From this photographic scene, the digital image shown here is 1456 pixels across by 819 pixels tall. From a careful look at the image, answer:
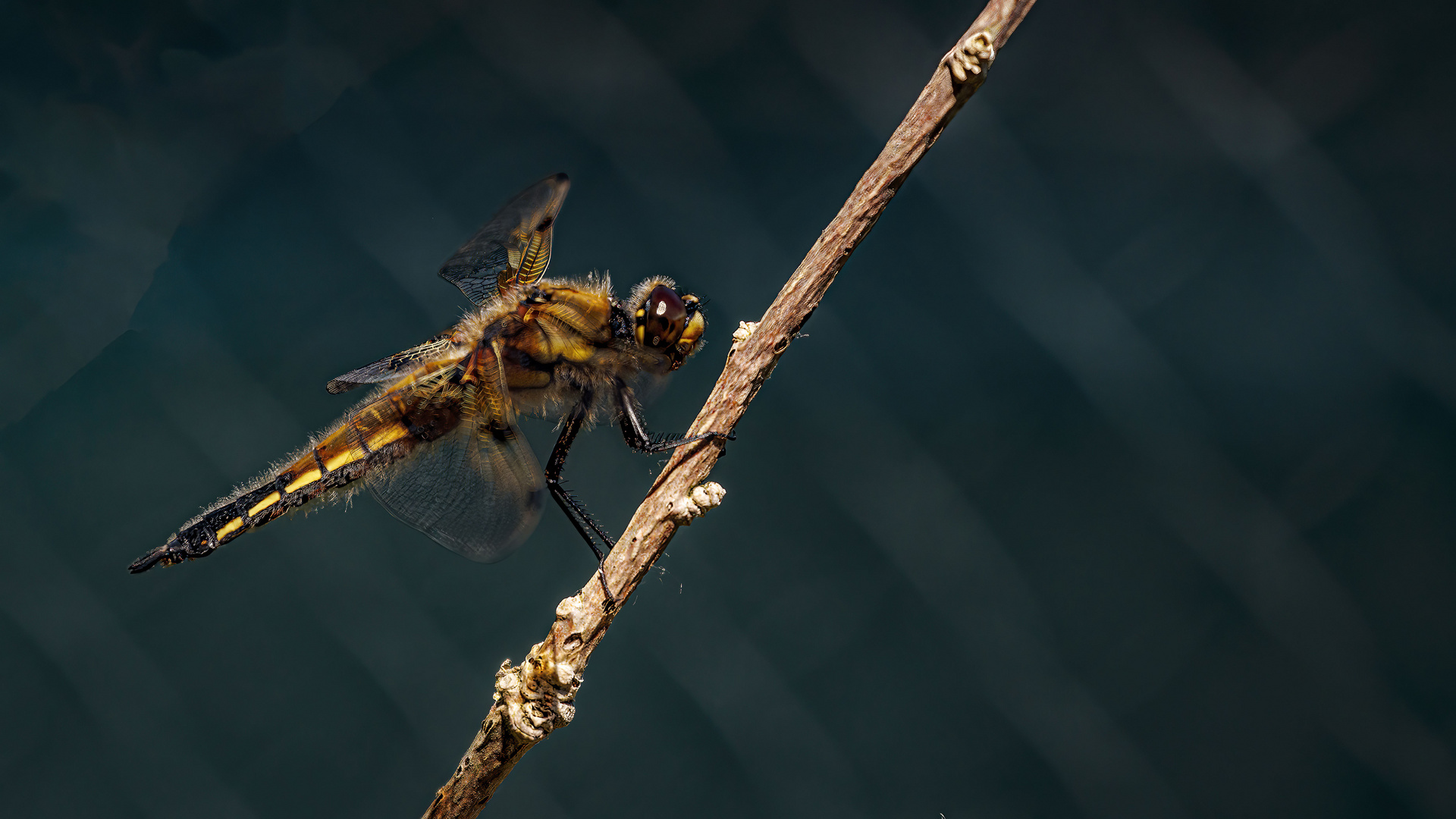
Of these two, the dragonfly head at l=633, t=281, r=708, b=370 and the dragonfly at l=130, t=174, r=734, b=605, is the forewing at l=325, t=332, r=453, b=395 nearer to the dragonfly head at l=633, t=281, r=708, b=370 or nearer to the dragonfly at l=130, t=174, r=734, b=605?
the dragonfly at l=130, t=174, r=734, b=605

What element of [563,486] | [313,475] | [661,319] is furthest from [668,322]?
[313,475]

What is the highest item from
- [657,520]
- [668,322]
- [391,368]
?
[391,368]

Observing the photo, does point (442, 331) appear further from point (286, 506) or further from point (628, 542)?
point (628, 542)

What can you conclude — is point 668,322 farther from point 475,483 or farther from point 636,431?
point 475,483

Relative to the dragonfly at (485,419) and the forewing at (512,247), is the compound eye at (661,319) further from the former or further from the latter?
the forewing at (512,247)

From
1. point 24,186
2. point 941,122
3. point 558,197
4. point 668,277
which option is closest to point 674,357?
point 668,277
